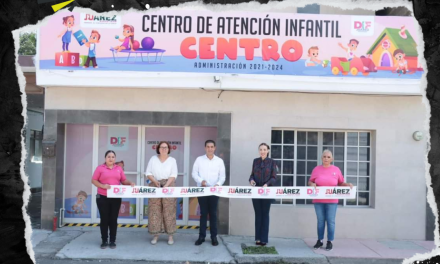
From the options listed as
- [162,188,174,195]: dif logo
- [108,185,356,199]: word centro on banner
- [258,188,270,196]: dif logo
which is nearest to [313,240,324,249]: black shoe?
[108,185,356,199]: word centro on banner

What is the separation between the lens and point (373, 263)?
245 inches

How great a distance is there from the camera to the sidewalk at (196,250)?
240 inches

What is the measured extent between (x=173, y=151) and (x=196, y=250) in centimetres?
242

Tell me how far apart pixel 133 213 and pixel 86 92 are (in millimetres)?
2752

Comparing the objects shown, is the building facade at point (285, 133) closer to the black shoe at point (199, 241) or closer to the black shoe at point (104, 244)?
the black shoe at point (199, 241)

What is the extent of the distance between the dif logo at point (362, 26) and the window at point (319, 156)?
81.1 inches

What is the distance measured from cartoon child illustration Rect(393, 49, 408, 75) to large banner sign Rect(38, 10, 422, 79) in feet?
0.06

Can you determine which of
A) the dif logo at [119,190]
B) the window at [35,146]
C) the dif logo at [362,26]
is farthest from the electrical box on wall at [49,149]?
the window at [35,146]

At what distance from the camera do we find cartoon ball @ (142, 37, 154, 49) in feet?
23.6

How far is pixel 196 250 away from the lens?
21.4ft

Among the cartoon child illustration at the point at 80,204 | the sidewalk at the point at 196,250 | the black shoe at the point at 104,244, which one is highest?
the cartoon child illustration at the point at 80,204

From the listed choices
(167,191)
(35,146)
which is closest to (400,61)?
(167,191)

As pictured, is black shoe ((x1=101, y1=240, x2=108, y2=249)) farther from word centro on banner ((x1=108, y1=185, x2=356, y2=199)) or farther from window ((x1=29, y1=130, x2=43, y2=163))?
window ((x1=29, y1=130, x2=43, y2=163))

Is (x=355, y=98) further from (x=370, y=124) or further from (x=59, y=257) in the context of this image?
(x=59, y=257)
